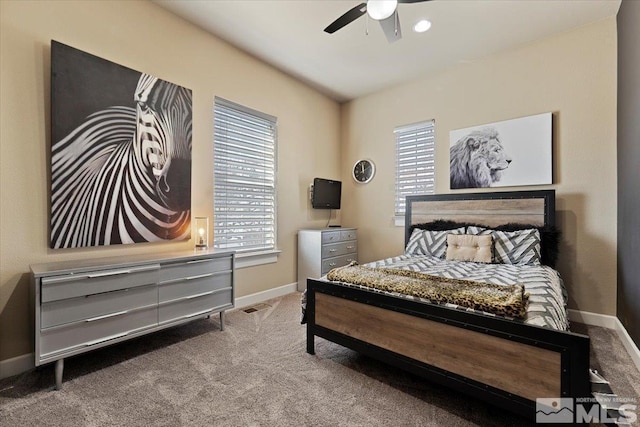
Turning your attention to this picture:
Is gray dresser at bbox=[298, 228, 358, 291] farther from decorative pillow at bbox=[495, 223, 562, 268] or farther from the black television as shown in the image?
decorative pillow at bbox=[495, 223, 562, 268]

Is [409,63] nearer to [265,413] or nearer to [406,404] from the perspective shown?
[406,404]

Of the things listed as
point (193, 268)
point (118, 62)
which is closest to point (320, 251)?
point (193, 268)

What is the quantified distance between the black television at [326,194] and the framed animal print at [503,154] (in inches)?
68.9

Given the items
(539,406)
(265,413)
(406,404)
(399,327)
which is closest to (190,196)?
(265,413)

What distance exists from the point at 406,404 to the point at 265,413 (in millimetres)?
843

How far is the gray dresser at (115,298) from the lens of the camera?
1.88m

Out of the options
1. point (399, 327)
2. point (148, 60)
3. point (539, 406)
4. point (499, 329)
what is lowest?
point (539, 406)

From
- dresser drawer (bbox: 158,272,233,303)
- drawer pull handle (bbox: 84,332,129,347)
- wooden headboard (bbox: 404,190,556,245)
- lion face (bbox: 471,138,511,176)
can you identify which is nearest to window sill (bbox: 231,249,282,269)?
dresser drawer (bbox: 158,272,233,303)

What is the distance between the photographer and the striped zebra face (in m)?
2.76

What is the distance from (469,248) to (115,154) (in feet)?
11.8

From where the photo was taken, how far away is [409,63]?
3.86 meters

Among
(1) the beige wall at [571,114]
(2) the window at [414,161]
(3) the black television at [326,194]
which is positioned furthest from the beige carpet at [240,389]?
(2) the window at [414,161]

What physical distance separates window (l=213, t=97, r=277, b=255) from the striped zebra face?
15.0 inches

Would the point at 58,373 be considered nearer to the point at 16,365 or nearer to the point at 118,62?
the point at 16,365
